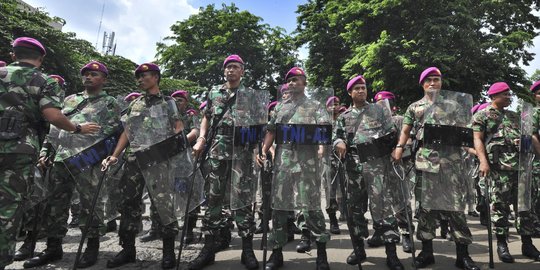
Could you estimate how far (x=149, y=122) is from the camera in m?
3.96

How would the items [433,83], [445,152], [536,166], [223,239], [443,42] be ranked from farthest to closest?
[443,42] → [536,166] → [223,239] → [433,83] → [445,152]

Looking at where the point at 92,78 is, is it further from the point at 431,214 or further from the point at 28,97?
the point at 431,214

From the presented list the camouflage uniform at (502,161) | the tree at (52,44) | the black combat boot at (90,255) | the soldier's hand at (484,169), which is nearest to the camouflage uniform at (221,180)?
the black combat boot at (90,255)

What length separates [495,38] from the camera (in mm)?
14398

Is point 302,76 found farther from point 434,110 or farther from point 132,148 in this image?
point 132,148

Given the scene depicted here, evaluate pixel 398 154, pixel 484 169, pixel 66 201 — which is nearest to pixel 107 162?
pixel 66 201

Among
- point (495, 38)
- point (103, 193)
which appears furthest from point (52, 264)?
point (495, 38)

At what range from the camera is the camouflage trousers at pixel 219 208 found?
3.96m

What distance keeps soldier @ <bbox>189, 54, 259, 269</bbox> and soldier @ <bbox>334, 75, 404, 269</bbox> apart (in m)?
1.16

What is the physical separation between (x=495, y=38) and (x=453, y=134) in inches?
515

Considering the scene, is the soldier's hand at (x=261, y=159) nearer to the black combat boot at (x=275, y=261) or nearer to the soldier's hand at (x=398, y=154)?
the black combat boot at (x=275, y=261)

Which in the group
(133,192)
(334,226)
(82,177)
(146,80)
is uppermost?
(146,80)

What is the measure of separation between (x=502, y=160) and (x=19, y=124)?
16.7 ft

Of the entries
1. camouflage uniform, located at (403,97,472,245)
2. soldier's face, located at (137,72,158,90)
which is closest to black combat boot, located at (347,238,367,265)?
camouflage uniform, located at (403,97,472,245)
